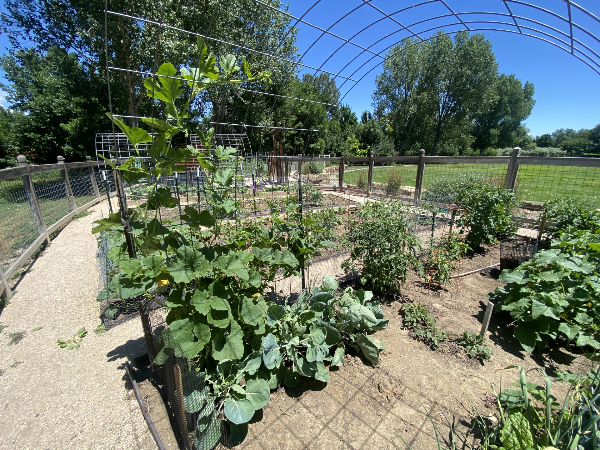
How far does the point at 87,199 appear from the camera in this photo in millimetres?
8406

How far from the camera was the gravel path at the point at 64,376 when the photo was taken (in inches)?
65.5

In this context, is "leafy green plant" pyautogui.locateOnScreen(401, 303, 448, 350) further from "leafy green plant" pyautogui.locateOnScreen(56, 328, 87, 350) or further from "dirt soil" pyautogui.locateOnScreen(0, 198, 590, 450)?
"leafy green plant" pyautogui.locateOnScreen(56, 328, 87, 350)

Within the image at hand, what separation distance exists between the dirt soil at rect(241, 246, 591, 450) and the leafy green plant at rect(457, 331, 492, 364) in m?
0.05

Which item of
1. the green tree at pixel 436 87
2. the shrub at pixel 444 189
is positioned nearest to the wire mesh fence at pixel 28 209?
the shrub at pixel 444 189

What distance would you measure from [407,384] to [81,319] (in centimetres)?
331

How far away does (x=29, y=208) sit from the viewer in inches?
181

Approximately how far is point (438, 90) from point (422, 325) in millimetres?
28621

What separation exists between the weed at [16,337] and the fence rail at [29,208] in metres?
0.87

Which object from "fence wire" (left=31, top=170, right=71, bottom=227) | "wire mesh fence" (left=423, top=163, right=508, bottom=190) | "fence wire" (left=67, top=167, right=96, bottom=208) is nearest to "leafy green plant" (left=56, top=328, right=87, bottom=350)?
"fence wire" (left=31, top=170, right=71, bottom=227)

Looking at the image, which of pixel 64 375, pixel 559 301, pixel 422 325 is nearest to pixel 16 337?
pixel 64 375

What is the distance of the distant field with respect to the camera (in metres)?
5.45

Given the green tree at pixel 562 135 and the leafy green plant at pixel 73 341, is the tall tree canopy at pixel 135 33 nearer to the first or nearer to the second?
the leafy green plant at pixel 73 341

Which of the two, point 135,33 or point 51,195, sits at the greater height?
point 135,33

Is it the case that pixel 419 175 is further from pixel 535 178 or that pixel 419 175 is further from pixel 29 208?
pixel 29 208
